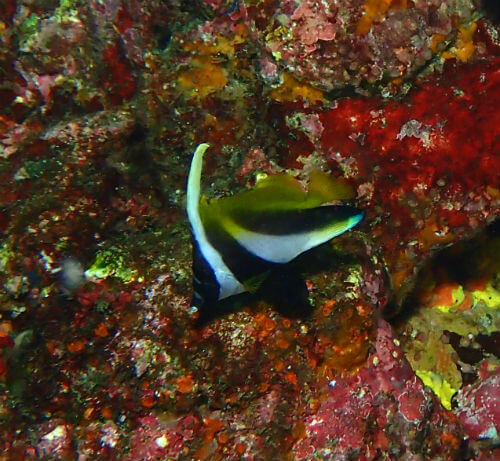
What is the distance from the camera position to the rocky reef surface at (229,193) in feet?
9.28

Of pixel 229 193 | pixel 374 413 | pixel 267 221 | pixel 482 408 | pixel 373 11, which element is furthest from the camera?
pixel 482 408

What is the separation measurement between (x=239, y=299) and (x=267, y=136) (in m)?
1.45

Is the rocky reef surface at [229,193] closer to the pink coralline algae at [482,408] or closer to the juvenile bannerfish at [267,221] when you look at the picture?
the pink coralline algae at [482,408]

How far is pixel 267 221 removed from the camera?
208 centimetres

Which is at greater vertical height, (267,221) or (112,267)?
(267,221)

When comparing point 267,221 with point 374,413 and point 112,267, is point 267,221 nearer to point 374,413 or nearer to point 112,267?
point 112,267

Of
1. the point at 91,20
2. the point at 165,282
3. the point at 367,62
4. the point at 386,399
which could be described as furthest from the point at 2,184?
the point at 386,399

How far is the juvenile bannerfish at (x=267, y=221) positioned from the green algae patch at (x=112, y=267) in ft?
3.54

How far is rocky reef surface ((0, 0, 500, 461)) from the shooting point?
2.83 m

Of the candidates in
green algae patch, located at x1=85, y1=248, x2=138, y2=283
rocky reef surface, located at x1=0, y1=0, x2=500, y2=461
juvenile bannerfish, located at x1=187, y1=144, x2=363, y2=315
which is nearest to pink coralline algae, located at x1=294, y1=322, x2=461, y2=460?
rocky reef surface, located at x1=0, y1=0, x2=500, y2=461

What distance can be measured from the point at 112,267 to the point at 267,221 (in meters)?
1.48

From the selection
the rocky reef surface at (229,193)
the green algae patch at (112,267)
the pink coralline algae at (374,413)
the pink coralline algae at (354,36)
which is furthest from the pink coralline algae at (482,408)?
the green algae patch at (112,267)

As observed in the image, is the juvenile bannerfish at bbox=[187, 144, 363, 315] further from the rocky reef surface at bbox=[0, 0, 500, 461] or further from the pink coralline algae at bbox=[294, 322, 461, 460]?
the pink coralline algae at bbox=[294, 322, 461, 460]

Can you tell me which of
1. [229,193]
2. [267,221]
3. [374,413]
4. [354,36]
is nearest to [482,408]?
[374,413]
